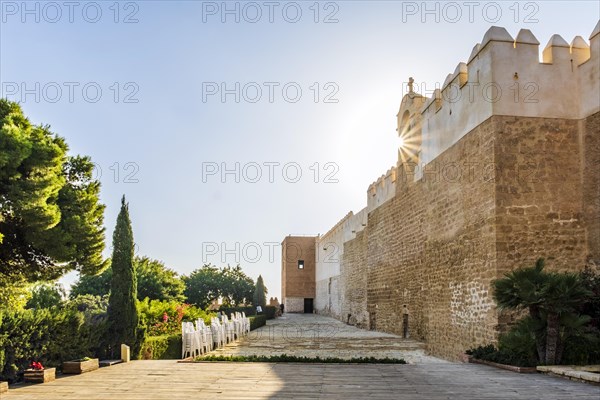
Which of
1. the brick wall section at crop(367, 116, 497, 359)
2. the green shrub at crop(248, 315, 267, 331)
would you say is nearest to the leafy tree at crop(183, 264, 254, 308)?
the green shrub at crop(248, 315, 267, 331)

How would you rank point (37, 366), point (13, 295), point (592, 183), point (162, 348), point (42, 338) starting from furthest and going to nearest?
point (13, 295) < point (162, 348) < point (592, 183) < point (42, 338) < point (37, 366)

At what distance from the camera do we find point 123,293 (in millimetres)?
10812

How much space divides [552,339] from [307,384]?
3793 millimetres

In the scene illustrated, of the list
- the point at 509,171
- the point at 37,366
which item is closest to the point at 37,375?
the point at 37,366

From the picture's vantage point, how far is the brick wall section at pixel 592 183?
975 centimetres

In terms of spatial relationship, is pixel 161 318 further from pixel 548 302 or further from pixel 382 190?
pixel 548 302

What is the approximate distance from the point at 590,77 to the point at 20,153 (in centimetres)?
1000

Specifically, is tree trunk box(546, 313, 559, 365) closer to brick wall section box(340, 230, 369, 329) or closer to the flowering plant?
the flowering plant

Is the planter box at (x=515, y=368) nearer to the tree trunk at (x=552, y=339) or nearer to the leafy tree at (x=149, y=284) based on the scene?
the tree trunk at (x=552, y=339)

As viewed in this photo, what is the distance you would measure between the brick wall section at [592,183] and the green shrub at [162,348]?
8637 mm

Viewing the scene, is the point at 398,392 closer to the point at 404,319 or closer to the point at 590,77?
the point at 590,77

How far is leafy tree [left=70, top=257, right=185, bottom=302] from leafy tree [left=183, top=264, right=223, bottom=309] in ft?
42.2

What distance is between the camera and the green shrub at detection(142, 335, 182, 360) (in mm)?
11609

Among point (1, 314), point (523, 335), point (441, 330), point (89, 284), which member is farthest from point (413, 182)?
point (89, 284)
